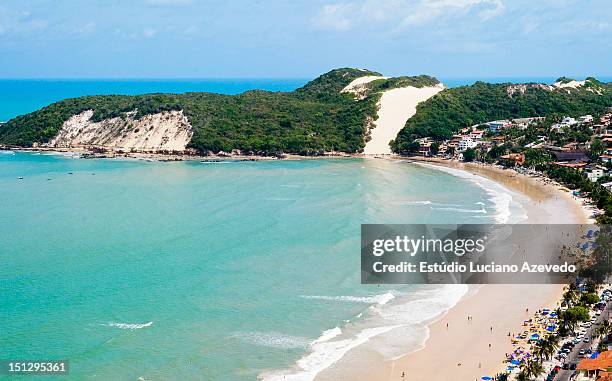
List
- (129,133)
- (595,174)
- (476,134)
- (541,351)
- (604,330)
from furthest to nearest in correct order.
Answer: (129,133)
(476,134)
(595,174)
(604,330)
(541,351)

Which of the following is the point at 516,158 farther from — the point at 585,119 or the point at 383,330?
the point at 383,330

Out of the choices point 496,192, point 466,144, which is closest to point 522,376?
point 496,192

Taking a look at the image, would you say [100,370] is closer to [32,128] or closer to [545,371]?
[545,371]

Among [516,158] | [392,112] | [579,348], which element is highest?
[392,112]

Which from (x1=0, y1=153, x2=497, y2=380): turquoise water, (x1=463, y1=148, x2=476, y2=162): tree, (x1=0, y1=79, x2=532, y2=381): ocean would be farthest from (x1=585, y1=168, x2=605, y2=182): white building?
(x1=463, y1=148, x2=476, y2=162): tree

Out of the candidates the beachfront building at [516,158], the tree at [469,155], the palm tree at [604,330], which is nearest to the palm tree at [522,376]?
the palm tree at [604,330]

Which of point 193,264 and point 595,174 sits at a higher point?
point 595,174
